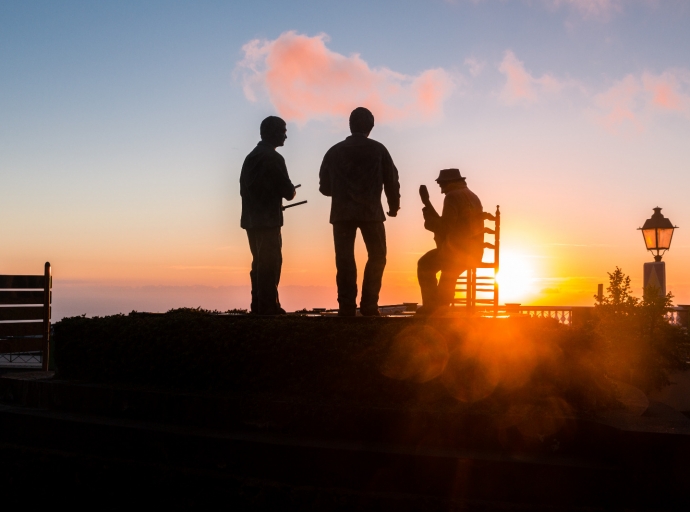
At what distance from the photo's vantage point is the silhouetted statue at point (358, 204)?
8.36 meters

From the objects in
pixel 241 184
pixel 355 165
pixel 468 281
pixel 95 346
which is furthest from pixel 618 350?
pixel 95 346

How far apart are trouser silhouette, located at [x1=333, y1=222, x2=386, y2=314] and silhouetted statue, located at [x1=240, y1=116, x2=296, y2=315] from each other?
39.8 inches

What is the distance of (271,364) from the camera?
6570 mm

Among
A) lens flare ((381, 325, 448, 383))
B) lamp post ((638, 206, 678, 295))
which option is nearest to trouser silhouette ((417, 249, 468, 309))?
lens flare ((381, 325, 448, 383))

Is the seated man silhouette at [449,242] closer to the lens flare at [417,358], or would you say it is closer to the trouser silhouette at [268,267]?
the trouser silhouette at [268,267]

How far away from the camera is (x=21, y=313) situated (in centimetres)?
1127

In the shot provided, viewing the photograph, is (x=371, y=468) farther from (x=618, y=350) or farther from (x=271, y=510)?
(x=618, y=350)

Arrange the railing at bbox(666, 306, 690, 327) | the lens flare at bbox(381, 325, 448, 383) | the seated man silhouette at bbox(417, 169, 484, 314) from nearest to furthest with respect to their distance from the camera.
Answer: the lens flare at bbox(381, 325, 448, 383) < the seated man silhouette at bbox(417, 169, 484, 314) < the railing at bbox(666, 306, 690, 327)

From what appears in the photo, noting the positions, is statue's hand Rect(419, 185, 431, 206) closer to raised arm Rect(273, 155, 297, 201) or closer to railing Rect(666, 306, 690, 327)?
raised arm Rect(273, 155, 297, 201)

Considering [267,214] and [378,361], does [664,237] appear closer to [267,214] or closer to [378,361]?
[267,214]

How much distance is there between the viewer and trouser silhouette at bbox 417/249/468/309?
8555mm

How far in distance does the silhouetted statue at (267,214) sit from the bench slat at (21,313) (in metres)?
4.48

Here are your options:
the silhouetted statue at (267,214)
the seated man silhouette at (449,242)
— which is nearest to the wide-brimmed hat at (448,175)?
the seated man silhouette at (449,242)

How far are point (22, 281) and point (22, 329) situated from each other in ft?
2.59
